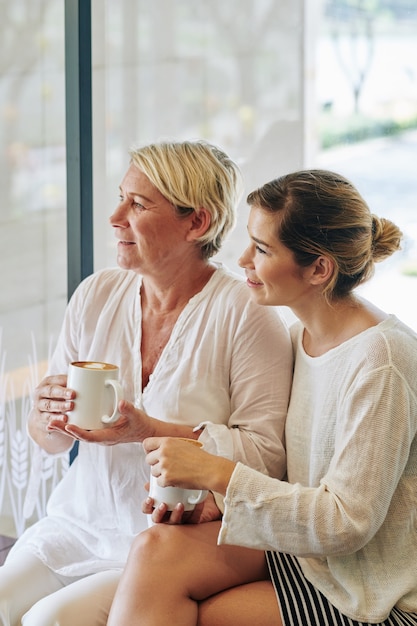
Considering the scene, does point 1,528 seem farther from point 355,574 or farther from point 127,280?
point 355,574

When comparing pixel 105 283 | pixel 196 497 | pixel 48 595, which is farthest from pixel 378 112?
pixel 48 595

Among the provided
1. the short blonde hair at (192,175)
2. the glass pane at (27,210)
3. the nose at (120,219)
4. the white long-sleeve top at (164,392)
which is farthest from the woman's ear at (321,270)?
the glass pane at (27,210)

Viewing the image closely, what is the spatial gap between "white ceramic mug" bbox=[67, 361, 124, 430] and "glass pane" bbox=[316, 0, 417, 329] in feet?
2.57

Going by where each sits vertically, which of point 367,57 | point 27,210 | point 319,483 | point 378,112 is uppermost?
point 367,57

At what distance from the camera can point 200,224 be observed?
1.97 metres

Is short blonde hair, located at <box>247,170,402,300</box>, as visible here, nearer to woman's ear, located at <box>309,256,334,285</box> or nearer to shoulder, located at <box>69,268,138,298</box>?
woman's ear, located at <box>309,256,334,285</box>

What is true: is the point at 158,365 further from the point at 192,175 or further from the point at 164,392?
the point at 192,175

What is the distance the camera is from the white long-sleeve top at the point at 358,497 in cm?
151

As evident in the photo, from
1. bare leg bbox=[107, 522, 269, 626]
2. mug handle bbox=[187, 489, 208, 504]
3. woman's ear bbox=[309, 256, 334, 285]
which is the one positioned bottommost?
bare leg bbox=[107, 522, 269, 626]

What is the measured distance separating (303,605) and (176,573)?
0.23 metres

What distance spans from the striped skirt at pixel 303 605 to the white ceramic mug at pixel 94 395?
1.36ft

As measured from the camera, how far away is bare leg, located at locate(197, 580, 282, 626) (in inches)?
61.4

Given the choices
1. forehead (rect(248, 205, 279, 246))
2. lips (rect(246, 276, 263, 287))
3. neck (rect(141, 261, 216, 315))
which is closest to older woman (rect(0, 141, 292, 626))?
neck (rect(141, 261, 216, 315))

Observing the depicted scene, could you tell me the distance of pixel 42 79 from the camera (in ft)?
8.74
